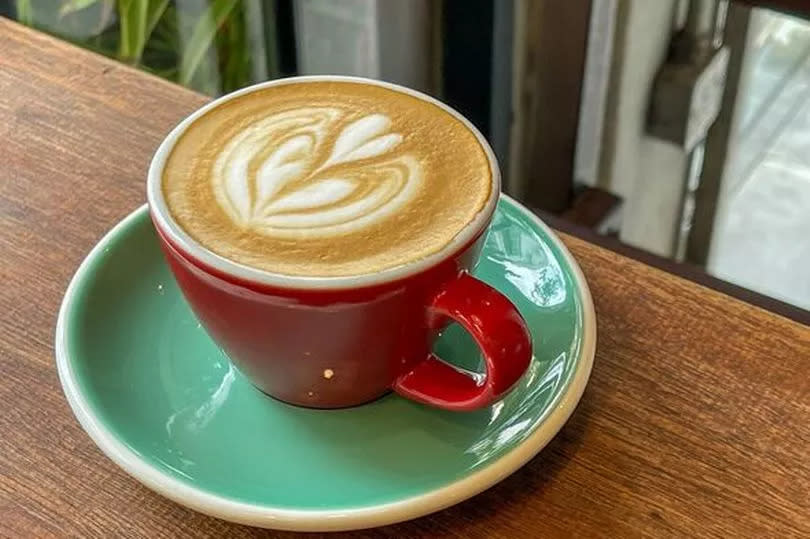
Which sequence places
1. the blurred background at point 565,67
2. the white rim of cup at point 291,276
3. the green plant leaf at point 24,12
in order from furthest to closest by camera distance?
the blurred background at point 565,67
the green plant leaf at point 24,12
the white rim of cup at point 291,276

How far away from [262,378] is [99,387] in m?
0.06

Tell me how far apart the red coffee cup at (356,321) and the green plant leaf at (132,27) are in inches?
23.5

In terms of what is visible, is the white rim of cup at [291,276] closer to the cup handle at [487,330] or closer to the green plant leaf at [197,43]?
the cup handle at [487,330]

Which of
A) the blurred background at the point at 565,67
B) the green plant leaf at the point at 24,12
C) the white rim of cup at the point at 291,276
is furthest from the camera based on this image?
the blurred background at the point at 565,67

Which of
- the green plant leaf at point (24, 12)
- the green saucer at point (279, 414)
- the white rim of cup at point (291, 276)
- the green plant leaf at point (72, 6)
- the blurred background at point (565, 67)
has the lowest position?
the blurred background at point (565, 67)

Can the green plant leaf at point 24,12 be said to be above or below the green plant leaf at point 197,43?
above

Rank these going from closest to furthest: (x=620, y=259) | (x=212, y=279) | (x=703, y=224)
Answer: (x=212, y=279)
(x=620, y=259)
(x=703, y=224)

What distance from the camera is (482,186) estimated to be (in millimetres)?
412

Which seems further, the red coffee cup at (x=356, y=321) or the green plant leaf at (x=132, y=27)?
the green plant leaf at (x=132, y=27)

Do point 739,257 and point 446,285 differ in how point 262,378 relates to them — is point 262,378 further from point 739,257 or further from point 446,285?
point 739,257

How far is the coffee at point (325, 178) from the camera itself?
1.28 feet

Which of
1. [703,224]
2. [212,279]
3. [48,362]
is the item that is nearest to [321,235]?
[212,279]

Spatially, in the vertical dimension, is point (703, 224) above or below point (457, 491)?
below

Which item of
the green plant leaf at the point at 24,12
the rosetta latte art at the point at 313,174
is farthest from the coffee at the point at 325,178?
the green plant leaf at the point at 24,12
